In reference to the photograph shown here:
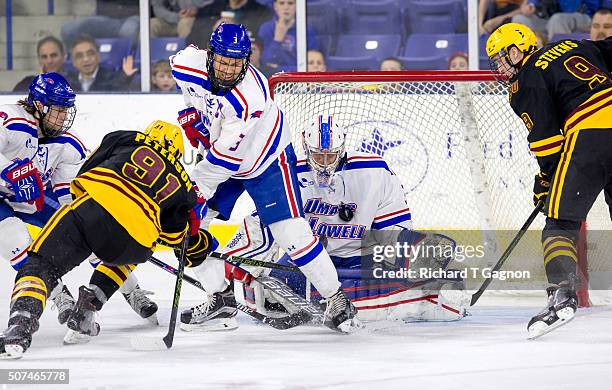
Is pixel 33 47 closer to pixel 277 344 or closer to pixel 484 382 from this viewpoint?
pixel 277 344

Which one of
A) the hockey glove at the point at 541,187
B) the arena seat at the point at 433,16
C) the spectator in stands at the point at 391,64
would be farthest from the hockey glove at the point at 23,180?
the arena seat at the point at 433,16

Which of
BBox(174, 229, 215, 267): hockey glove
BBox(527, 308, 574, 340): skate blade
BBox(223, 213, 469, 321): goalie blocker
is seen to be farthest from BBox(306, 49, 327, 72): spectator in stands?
BBox(527, 308, 574, 340): skate blade

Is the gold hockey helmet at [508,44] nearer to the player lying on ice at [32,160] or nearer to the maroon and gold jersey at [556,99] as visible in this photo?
the maroon and gold jersey at [556,99]

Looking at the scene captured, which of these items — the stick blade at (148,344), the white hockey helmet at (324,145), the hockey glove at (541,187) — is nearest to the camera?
the stick blade at (148,344)

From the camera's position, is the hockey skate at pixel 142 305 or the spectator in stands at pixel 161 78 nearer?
the hockey skate at pixel 142 305

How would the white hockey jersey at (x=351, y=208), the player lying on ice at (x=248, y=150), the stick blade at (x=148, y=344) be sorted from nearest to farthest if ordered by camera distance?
the stick blade at (x=148, y=344)
the player lying on ice at (x=248, y=150)
the white hockey jersey at (x=351, y=208)

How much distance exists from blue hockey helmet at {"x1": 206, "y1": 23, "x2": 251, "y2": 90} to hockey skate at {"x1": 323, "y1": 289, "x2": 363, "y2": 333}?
78 centimetres

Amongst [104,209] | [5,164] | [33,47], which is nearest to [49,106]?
[5,164]

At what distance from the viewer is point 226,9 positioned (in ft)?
20.1

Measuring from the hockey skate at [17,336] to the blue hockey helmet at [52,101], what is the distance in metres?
0.97

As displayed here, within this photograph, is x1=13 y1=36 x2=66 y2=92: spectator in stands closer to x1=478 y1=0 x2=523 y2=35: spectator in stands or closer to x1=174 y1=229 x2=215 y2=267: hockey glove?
x1=478 y1=0 x2=523 y2=35: spectator in stands

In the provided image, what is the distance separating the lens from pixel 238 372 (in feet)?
9.32

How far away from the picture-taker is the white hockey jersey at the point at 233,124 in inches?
136

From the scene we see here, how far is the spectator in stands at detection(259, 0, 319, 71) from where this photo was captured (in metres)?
5.93
